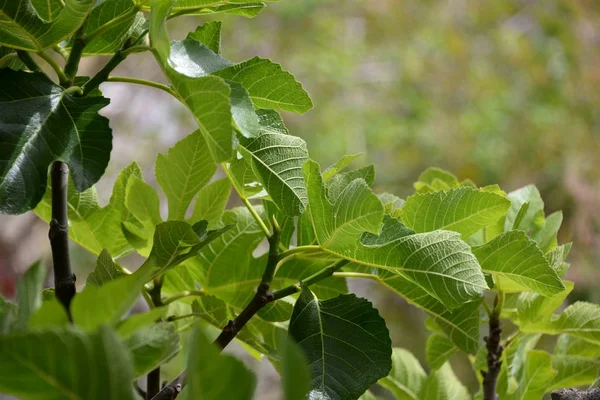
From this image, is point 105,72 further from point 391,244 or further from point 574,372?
point 574,372

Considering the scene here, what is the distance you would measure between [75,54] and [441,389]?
15.2 inches

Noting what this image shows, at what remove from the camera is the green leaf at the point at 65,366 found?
0.20 m

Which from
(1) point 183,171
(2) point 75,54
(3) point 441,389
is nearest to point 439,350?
(3) point 441,389

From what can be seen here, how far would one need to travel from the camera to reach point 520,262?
1.25 ft

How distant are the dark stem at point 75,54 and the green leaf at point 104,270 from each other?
0.10m

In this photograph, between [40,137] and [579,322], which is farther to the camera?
[579,322]

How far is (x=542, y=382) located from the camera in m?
0.47

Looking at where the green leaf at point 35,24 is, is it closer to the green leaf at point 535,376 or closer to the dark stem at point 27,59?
the dark stem at point 27,59

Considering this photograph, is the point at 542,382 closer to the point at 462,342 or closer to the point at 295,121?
the point at 462,342

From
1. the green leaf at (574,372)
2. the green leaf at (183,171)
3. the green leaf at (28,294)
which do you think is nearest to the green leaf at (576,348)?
the green leaf at (574,372)

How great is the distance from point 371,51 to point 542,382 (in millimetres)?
4192

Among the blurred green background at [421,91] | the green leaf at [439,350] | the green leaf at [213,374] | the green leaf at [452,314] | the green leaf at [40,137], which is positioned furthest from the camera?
the blurred green background at [421,91]

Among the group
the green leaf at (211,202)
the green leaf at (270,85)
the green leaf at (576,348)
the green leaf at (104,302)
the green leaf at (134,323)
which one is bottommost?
the green leaf at (576,348)

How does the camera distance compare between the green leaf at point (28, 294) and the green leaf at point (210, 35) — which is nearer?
the green leaf at point (28, 294)
